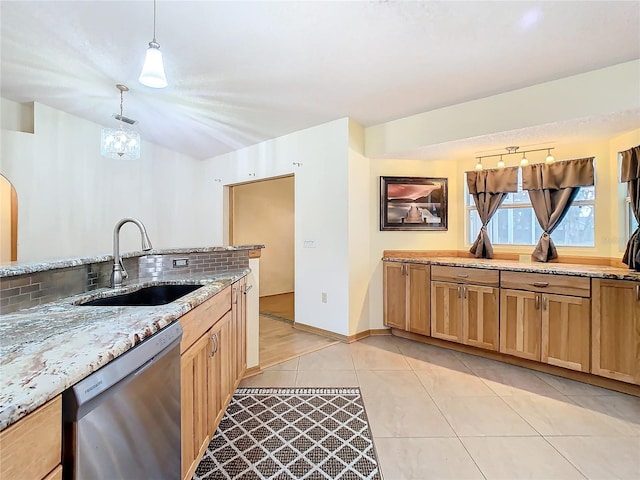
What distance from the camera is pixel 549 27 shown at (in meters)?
1.84

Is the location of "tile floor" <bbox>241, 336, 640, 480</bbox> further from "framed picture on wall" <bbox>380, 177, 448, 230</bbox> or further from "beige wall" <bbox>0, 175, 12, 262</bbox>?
"beige wall" <bbox>0, 175, 12, 262</bbox>

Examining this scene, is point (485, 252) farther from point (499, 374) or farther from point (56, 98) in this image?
point (56, 98)

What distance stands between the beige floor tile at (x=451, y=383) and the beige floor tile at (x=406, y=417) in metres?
0.16

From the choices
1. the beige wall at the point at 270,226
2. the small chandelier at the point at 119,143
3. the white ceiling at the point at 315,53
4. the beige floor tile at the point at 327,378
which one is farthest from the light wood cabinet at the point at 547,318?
the beige wall at the point at 270,226

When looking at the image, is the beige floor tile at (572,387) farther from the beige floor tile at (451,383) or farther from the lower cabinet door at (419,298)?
the lower cabinet door at (419,298)

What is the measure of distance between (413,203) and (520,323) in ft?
5.52

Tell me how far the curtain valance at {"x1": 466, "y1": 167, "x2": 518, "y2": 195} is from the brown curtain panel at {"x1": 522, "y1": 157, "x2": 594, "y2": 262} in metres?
0.14

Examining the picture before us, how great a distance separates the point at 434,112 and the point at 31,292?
11.0ft

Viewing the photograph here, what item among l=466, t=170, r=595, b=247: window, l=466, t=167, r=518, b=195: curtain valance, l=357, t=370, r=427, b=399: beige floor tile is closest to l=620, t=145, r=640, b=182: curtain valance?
l=466, t=170, r=595, b=247: window

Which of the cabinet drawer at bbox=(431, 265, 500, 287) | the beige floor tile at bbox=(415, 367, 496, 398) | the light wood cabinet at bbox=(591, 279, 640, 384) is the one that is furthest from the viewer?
the cabinet drawer at bbox=(431, 265, 500, 287)

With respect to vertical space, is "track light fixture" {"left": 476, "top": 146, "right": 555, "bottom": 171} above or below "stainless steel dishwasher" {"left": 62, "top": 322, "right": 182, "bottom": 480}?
above

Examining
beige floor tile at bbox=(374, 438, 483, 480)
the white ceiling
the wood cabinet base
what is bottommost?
beige floor tile at bbox=(374, 438, 483, 480)

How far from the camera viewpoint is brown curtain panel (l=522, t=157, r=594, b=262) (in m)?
2.94

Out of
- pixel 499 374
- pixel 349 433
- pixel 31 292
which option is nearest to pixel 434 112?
pixel 499 374
